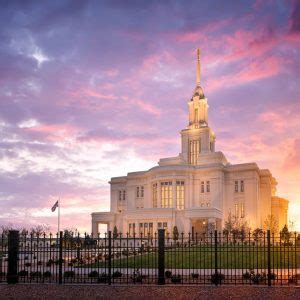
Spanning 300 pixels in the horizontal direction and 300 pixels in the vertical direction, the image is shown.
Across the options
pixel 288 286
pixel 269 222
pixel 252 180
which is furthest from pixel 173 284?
pixel 269 222

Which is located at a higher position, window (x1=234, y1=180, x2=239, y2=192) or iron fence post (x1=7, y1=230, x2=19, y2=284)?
window (x1=234, y1=180, x2=239, y2=192)

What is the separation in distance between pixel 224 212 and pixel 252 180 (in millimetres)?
6907

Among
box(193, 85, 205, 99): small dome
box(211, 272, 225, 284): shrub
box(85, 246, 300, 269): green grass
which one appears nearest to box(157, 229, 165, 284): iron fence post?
box(85, 246, 300, 269): green grass

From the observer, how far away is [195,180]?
80812 mm

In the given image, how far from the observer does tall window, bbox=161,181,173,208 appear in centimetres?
7832

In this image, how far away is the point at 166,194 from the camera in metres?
78.6

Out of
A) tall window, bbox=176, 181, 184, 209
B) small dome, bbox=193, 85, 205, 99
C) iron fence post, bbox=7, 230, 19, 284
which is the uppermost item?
small dome, bbox=193, 85, 205, 99

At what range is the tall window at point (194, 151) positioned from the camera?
89.1 meters

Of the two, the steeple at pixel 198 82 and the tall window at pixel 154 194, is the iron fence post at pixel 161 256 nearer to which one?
the tall window at pixel 154 194

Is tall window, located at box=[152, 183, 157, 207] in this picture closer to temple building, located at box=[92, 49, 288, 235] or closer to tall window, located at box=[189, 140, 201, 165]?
temple building, located at box=[92, 49, 288, 235]

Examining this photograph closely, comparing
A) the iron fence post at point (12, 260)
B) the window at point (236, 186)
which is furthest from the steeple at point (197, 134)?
the iron fence post at point (12, 260)

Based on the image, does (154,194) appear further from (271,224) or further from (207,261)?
(207,261)

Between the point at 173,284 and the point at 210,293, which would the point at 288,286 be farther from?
the point at 173,284

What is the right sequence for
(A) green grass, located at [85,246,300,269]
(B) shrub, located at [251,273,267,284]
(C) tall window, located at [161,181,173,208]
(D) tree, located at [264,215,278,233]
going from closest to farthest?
(B) shrub, located at [251,273,267,284] → (A) green grass, located at [85,246,300,269] → (C) tall window, located at [161,181,173,208] → (D) tree, located at [264,215,278,233]
